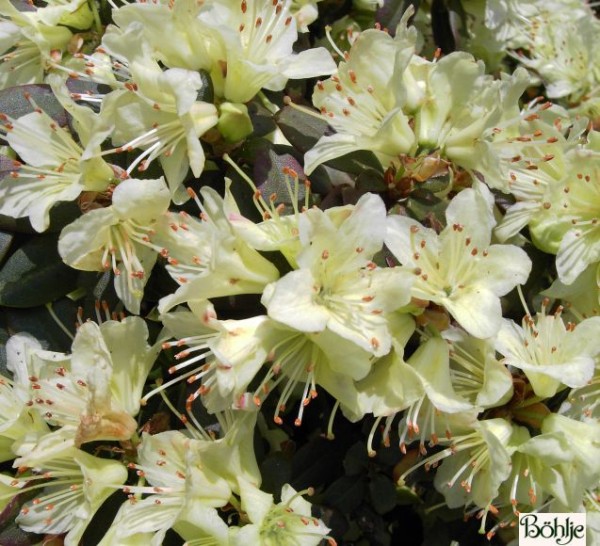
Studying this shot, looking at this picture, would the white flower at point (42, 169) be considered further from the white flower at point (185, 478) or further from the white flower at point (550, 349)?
the white flower at point (550, 349)

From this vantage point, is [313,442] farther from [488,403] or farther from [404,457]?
[488,403]

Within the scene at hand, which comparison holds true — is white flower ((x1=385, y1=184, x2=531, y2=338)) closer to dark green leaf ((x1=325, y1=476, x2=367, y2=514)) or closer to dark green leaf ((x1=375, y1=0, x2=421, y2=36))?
dark green leaf ((x1=325, y1=476, x2=367, y2=514))

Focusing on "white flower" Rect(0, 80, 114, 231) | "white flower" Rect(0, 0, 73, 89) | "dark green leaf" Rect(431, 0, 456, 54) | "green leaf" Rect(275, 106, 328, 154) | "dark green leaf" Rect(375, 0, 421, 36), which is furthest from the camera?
"dark green leaf" Rect(431, 0, 456, 54)

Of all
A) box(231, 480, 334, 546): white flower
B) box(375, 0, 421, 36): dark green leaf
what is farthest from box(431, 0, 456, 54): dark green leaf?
box(231, 480, 334, 546): white flower

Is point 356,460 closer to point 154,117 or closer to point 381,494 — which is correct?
point 381,494

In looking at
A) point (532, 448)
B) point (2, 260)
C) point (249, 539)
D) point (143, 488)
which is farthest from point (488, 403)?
point (2, 260)

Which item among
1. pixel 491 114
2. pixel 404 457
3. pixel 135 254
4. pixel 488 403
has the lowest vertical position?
pixel 404 457

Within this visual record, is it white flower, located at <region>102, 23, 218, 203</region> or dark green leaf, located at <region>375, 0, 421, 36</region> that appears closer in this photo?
white flower, located at <region>102, 23, 218, 203</region>
